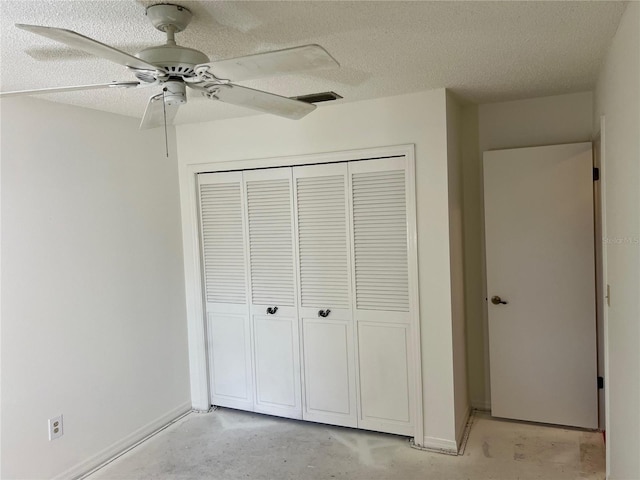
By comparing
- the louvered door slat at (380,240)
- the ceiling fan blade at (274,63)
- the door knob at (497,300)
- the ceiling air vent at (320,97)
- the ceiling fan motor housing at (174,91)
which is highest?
the ceiling air vent at (320,97)

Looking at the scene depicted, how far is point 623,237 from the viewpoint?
2008 mm

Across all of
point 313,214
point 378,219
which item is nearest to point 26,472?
point 313,214

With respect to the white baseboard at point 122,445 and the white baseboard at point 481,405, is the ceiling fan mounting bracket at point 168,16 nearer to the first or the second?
the white baseboard at point 122,445

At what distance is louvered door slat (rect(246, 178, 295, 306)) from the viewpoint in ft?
11.5

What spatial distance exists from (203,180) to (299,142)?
34.7 inches

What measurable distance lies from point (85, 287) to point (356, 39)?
2.22 metres

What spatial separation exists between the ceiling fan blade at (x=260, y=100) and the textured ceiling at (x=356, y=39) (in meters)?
0.24

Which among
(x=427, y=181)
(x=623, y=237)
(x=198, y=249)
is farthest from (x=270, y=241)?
(x=623, y=237)

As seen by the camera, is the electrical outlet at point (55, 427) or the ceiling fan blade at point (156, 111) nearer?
the ceiling fan blade at point (156, 111)

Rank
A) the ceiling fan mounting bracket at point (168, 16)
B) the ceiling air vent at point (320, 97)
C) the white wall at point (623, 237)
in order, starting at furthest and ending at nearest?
the ceiling air vent at point (320, 97), the white wall at point (623, 237), the ceiling fan mounting bracket at point (168, 16)

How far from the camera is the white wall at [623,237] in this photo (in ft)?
5.78

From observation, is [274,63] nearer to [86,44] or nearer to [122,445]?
[86,44]

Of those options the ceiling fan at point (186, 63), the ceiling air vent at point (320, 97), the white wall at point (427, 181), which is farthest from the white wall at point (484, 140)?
the ceiling fan at point (186, 63)

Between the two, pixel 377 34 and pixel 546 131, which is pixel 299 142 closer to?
pixel 377 34
